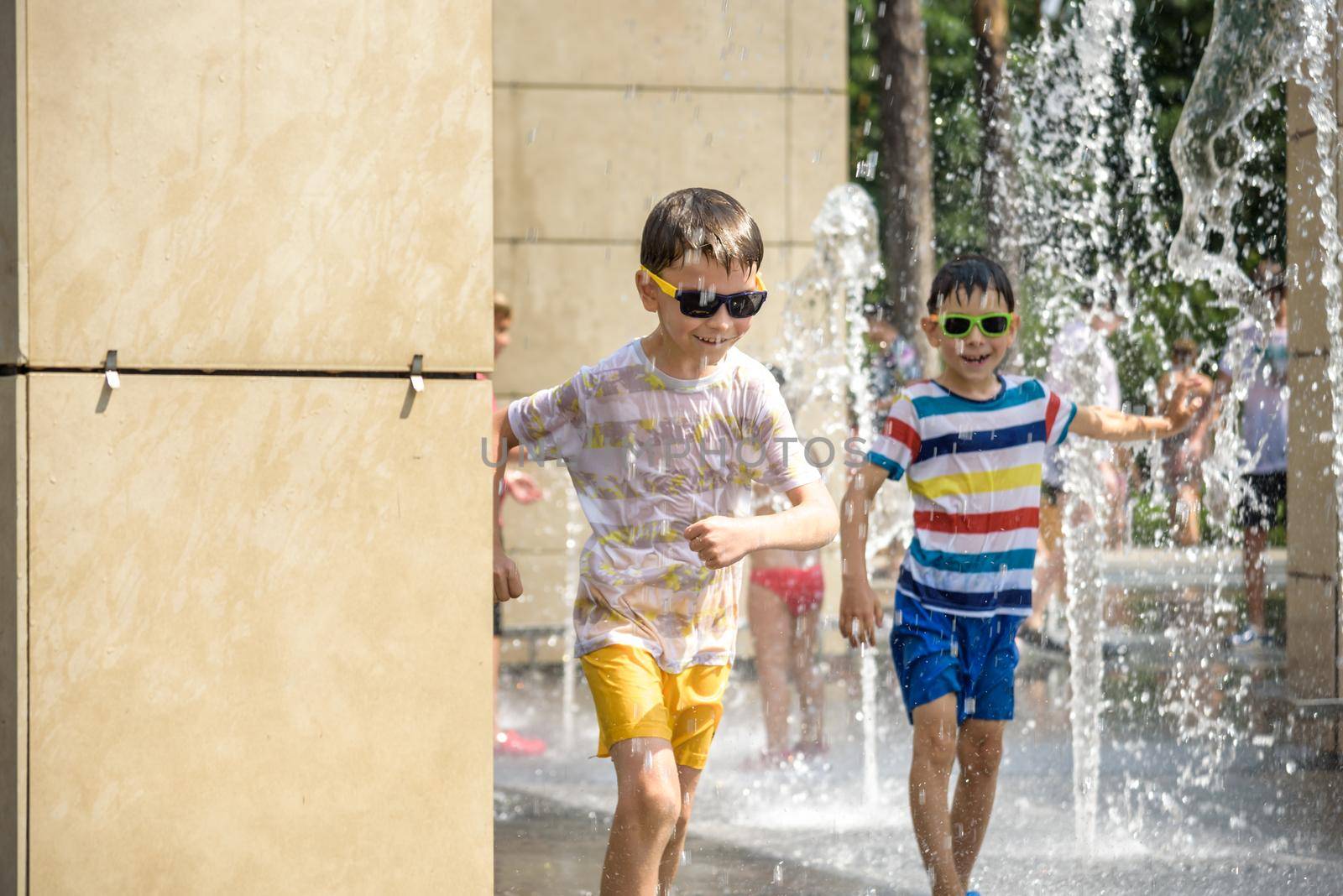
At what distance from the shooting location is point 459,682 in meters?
3.33

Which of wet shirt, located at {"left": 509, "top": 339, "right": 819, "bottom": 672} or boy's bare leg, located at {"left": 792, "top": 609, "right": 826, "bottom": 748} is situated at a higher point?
wet shirt, located at {"left": 509, "top": 339, "right": 819, "bottom": 672}

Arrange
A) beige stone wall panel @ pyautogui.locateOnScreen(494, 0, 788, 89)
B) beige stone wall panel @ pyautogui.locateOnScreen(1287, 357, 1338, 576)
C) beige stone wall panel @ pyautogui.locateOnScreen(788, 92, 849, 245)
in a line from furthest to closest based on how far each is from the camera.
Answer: beige stone wall panel @ pyautogui.locateOnScreen(788, 92, 849, 245)
beige stone wall panel @ pyautogui.locateOnScreen(494, 0, 788, 89)
beige stone wall panel @ pyautogui.locateOnScreen(1287, 357, 1338, 576)

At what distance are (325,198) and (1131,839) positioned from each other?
3324 mm

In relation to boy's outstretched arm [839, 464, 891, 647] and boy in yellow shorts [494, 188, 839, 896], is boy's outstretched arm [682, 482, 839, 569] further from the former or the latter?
boy's outstretched arm [839, 464, 891, 647]

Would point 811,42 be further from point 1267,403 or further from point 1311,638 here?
point 1311,638

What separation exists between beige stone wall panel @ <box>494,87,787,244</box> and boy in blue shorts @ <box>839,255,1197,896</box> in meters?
5.01

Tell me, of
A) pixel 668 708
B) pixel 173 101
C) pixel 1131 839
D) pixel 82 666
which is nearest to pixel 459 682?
pixel 668 708

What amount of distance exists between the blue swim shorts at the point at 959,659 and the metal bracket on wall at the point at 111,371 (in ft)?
6.94

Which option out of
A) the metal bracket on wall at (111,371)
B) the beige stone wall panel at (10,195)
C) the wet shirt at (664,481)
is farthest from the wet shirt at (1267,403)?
the beige stone wall panel at (10,195)

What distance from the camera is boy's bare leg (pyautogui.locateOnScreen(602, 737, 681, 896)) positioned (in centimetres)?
336

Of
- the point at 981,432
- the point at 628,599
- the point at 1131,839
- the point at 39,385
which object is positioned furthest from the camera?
the point at 1131,839

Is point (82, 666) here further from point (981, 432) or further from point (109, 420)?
point (981, 432)

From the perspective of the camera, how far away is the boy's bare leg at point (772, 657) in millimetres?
6613

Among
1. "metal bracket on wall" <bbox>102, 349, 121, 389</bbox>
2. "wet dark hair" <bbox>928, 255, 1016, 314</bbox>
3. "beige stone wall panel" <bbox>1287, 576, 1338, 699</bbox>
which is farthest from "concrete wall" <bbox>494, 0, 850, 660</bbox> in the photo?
"metal bracket on wall" <bbox>102, 349, 121, 389</bbox>
